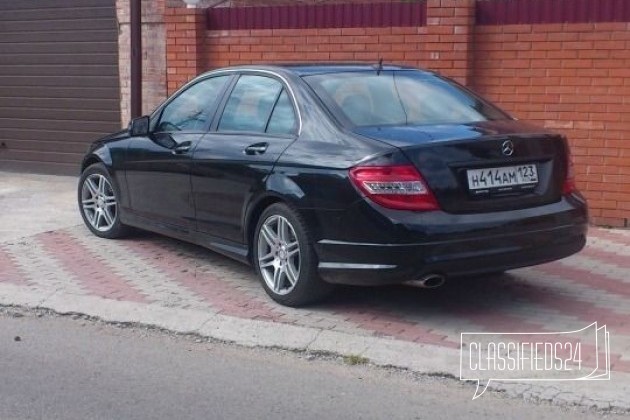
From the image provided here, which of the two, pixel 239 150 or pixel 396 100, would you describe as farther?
pixel 239 150

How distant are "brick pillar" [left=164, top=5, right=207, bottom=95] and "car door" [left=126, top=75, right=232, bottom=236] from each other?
10.8 feet

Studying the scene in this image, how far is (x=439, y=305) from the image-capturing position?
6586mm

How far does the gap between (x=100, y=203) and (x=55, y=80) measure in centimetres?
482

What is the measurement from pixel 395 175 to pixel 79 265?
329 cm

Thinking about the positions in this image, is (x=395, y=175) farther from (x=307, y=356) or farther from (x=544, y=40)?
(x=544, y=40)

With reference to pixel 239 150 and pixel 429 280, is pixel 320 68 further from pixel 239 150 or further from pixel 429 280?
pixel 429 280

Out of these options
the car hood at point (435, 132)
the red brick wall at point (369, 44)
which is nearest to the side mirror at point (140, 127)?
the car hood at point (435, 132)

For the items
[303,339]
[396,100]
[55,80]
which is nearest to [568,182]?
[396,100]

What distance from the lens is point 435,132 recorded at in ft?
19.9

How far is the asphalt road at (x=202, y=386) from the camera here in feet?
16.1

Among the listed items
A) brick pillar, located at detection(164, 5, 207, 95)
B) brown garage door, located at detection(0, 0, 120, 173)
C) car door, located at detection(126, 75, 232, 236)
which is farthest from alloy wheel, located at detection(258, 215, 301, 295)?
brown garage door, located at detection(0, 0, 120, 173)

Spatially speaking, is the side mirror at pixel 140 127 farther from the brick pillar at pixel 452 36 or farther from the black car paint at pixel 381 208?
the brick pillar at pixel 452 36

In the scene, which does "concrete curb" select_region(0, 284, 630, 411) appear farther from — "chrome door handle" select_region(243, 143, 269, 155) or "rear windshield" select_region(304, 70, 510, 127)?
"rear windshield" select_region(304, 70, 510, 127)

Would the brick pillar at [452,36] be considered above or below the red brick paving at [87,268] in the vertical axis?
above
